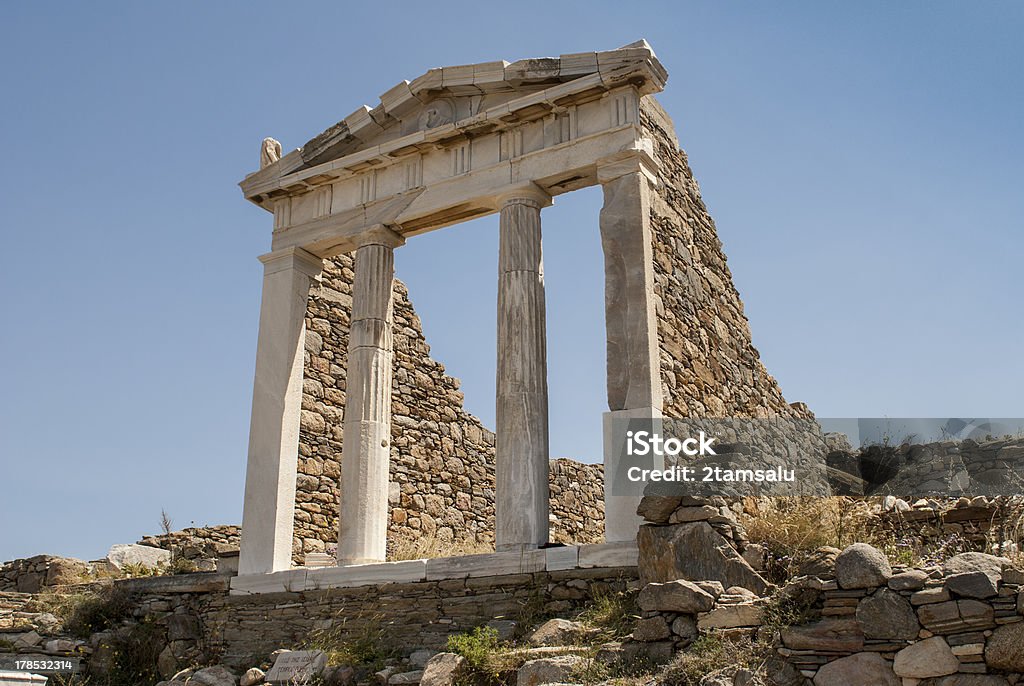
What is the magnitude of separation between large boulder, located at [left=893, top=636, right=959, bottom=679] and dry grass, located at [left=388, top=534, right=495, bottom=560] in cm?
522

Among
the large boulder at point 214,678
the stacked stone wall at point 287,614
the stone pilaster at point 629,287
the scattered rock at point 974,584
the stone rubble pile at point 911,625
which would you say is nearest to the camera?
the stone rubble pile at point 911,625

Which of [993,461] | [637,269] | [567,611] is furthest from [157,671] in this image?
[993,461]

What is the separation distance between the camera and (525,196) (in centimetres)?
1064

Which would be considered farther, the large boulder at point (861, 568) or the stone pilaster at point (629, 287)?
the stone pilaster at point (629, 287)

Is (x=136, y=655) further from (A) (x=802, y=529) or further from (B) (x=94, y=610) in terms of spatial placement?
(A) (x=802, y=529)

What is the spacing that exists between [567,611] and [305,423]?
5390 millimetres

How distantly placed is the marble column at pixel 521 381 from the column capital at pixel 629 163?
2.69ft

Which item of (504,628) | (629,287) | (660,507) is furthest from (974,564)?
(629,287)

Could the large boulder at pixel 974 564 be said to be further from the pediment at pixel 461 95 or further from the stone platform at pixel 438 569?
the pediment at pixel 461 95

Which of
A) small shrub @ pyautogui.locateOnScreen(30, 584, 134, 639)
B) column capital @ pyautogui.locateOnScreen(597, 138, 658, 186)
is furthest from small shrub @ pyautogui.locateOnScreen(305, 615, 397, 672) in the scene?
column capital @ pyautogui.locateOnScreen(597, 138, 658, 186)

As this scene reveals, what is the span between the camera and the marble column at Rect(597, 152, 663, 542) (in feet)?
30.1

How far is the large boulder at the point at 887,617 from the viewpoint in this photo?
6.19m

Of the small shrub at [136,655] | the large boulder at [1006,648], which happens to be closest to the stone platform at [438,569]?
the small shrub at [136,655]

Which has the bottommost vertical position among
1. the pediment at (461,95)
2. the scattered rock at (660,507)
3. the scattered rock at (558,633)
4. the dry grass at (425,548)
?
the scattered rock at (558,633)
